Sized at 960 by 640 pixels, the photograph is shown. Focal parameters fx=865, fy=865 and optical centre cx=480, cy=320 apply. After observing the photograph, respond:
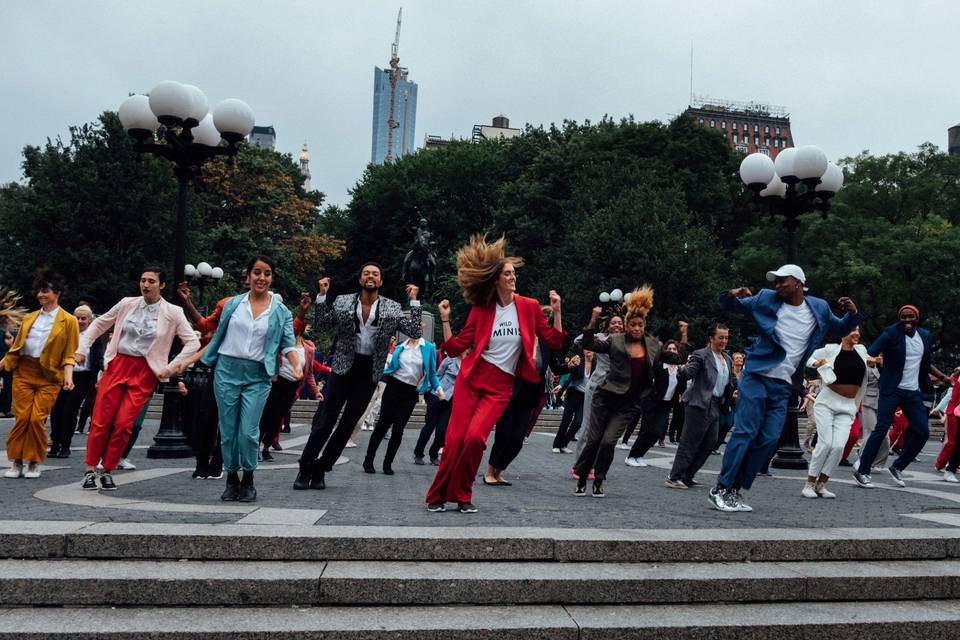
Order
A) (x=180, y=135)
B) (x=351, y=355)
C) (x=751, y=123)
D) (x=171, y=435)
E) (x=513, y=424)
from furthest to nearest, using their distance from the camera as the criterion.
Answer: (x=751, y=123) → (x=180, y=135) → (x=171, y=435) → (x=513, y=424) → (x=351, y=355)

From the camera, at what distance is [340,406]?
734 centimetres

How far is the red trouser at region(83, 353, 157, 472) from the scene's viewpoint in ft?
22.4

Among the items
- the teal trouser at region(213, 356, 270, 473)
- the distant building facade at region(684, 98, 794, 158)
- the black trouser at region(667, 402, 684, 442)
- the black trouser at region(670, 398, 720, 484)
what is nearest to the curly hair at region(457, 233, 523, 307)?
the teal trouser at region(213, 356, 270, 473)

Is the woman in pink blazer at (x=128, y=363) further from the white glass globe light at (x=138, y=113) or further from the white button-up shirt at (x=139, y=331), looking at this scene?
the white glass globe light at (x=138, y=113)

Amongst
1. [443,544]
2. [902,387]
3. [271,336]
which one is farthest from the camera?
[902,387]

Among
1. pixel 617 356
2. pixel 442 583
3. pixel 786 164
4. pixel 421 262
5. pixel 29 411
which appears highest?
pixel 421 262

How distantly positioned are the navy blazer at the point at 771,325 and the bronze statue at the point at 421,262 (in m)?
24.1

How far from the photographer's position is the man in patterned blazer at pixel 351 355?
7.22m

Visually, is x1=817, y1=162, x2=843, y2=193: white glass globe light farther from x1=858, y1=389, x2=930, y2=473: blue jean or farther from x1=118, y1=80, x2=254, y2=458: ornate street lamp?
x1=118, y1=80, x2=254, y2=458: ornate street lamp

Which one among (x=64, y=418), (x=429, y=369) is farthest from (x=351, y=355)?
(x=64, y=418)

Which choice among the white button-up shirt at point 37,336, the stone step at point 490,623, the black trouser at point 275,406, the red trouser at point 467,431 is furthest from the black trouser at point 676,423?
the stone step at point 490,623

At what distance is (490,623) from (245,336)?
10.8ft

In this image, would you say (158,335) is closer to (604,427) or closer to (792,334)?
(604,427)

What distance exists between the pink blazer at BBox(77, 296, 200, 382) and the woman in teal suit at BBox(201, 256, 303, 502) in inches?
34.6
